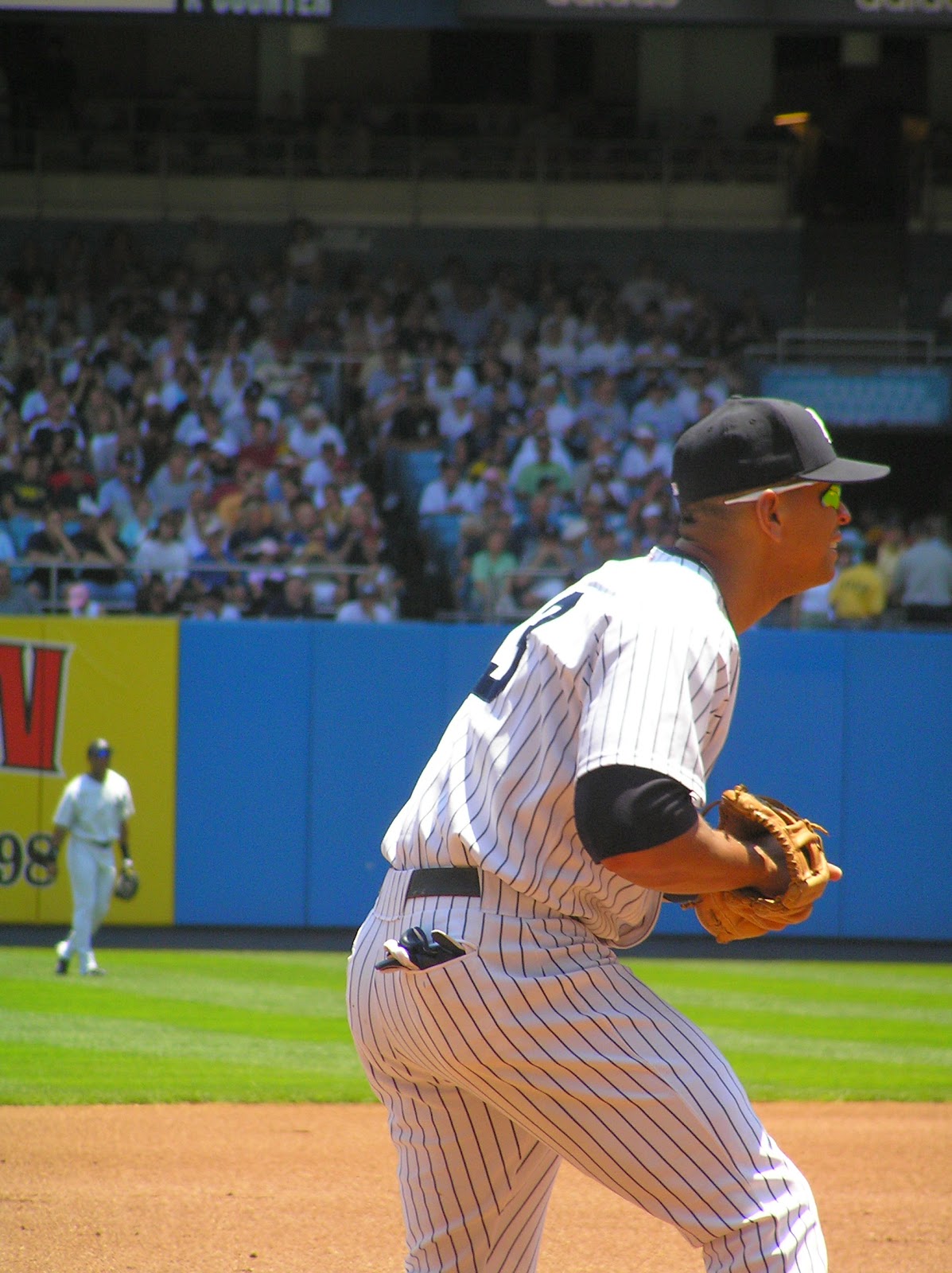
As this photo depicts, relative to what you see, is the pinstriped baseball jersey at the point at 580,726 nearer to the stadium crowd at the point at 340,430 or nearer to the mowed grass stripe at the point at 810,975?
the mowed grass stripe at the point at 810,975

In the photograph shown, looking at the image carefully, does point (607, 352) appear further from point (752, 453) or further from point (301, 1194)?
point (752, 453)

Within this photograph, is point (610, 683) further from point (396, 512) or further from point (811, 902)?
point (396, 512)

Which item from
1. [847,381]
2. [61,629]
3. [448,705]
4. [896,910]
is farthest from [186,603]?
[847,381]

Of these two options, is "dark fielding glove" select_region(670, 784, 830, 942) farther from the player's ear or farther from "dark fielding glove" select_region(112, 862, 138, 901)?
"dark fielding glove" select_region(112, 862, 138, 901)

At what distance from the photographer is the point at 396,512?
1573 cm

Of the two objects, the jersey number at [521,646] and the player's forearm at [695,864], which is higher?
the jersey number at [521,646]

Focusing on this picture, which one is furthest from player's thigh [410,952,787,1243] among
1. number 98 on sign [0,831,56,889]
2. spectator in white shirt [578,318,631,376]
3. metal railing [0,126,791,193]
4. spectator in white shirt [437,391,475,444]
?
metal railing [0,126,791,193]

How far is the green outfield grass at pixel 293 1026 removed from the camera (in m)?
7.43

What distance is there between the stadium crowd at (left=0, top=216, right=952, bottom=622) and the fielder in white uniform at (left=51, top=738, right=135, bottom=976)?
3.01 meters

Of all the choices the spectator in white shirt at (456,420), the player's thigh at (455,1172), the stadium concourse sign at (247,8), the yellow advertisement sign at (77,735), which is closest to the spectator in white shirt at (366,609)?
the yellow advertisement sign at (77,735)

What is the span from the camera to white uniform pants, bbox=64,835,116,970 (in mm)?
10344

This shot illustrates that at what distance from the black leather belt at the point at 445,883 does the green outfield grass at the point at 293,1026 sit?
507 centimetres

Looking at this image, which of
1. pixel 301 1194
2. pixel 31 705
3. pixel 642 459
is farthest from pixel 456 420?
pixel 301 1194

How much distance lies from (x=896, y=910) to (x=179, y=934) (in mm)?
6083
